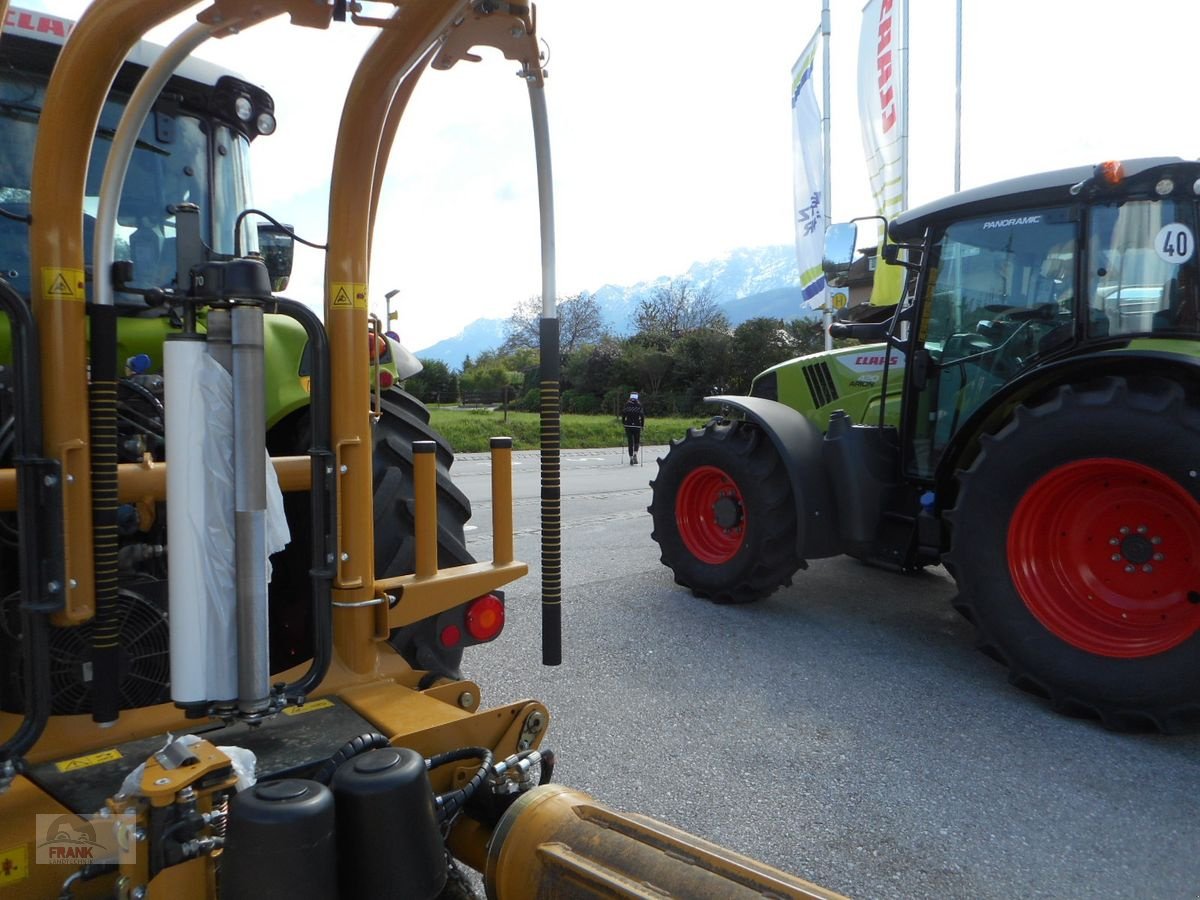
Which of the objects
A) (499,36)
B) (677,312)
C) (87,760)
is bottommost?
(87,760)

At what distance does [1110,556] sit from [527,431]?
780 inches

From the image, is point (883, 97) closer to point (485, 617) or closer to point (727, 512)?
point (727, 512)

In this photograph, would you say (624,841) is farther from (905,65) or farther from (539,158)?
(905,65)

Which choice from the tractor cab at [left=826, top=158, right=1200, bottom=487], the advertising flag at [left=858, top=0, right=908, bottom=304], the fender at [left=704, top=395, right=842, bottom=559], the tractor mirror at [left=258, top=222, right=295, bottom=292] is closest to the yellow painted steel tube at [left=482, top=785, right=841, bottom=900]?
the tractor mirror at [left=258, top=222, right=295, bottom=292]

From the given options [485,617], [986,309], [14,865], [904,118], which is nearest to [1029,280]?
[986,309]

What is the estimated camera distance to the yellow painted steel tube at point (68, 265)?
1642 mm

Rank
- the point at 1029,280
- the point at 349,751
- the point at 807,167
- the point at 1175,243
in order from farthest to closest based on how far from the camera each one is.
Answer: the point at 807,167 < the point at 1029,280 < the point at 1175,243 < the point at 349,751

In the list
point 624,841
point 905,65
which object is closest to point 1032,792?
point 624,841

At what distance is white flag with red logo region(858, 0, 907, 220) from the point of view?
12469mm

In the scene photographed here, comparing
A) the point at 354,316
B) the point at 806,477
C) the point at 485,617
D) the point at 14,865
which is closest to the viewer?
the point at 14,865

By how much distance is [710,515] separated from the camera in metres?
5.53

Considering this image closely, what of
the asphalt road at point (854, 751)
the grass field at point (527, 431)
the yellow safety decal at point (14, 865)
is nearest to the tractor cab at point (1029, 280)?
the asphalt road at point (854, 751)

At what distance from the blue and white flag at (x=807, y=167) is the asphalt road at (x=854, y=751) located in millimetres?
10096

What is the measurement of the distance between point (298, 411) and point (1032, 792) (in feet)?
8.87
